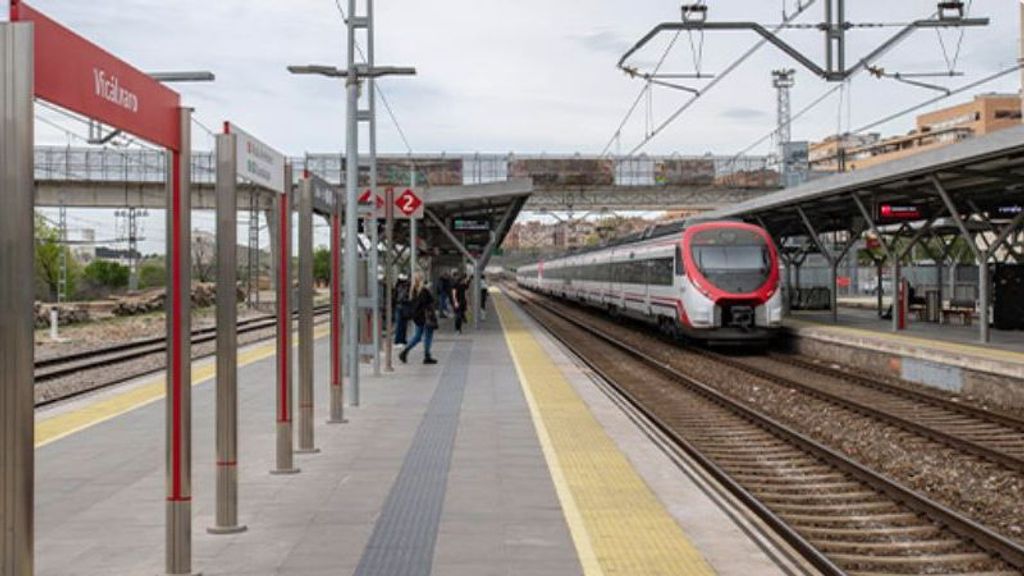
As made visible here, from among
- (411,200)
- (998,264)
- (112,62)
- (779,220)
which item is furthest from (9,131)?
(779,220)

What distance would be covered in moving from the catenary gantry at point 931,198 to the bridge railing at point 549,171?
11.3 metres

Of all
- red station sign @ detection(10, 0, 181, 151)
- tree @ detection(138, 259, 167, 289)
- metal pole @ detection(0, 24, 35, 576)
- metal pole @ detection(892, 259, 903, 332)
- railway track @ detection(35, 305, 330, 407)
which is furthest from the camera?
tree @ detection(138, 259, 167, 289)

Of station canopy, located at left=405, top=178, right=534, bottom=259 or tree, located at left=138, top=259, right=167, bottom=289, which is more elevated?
station canopy, located at left=405, top=178, right=534, bottom=259

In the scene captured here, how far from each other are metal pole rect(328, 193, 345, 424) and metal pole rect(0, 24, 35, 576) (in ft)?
21.7

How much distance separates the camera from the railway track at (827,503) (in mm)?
6316

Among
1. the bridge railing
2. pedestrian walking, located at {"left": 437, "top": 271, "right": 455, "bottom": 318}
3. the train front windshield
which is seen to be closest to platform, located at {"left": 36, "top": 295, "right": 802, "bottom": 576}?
the train front windshield

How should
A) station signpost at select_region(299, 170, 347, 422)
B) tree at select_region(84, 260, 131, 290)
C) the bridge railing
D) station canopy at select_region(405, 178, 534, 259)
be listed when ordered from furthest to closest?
tree at select_region(84, 260, 131, 290)
the bridge railing
station canopy at select_region(405, 178, 534, 259)
station signpost at select_region(299, 170, 347, 422)

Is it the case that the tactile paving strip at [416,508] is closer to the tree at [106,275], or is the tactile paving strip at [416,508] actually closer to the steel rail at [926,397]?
the steel rail at [926,397]

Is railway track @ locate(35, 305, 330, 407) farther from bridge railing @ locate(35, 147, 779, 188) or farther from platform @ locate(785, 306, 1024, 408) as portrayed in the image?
bridge railing @ locate(35, 147, 779, 188)

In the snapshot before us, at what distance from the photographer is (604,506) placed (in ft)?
22.6

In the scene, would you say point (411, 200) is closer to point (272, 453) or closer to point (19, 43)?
point (272, 453)

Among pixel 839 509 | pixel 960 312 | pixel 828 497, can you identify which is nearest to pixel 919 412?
pixel 828 497

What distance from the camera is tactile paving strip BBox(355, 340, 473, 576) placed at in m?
5.45

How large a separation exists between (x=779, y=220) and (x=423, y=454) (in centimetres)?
2305
